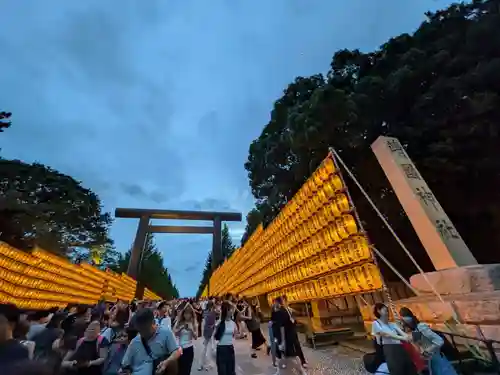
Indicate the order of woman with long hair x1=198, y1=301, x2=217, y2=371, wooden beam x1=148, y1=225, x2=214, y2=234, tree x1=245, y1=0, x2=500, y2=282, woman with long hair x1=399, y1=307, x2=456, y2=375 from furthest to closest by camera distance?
wooden beam x1=148, y1=225, x2=214, y2=234 → tree x1=245, y1=0, x2=500, y2=282 → woman with long hair x1=198, y1=301, x2=217, y2=371 → woman with long hair x1=399, y1=307, x2=456, y2=375

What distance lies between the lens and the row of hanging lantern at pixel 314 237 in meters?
5.73

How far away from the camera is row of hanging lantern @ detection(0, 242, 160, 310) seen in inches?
438

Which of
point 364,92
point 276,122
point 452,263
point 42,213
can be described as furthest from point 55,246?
point 452,263

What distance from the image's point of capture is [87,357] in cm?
294

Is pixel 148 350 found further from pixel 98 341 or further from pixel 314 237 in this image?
pixel 314 237

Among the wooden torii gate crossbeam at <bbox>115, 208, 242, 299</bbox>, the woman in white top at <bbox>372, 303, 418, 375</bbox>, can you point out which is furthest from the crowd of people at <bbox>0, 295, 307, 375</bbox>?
Answer: the wooden torii gate crossbeam at <bbox>115, 208, 242, 299</bbox>

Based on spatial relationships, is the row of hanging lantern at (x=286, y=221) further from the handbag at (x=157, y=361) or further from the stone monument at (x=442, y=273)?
the handbag at (x=157, y=361)

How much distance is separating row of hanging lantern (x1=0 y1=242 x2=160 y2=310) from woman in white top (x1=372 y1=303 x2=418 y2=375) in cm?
1205

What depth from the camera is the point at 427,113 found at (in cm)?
822

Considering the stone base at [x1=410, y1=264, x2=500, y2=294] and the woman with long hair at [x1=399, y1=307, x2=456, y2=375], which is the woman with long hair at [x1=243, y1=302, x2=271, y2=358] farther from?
the woman with long hair at [x1=399, y1=307, x2=456, y2=375]

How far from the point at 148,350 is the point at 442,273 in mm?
5434

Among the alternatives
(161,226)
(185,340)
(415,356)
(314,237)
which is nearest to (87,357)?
(185,340)

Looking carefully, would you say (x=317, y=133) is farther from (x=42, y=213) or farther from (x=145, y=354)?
(x=42, y=213)

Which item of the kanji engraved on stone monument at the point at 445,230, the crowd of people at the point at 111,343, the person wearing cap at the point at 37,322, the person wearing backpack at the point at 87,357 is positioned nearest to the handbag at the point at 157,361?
the crowd of people at the point at 111,343
